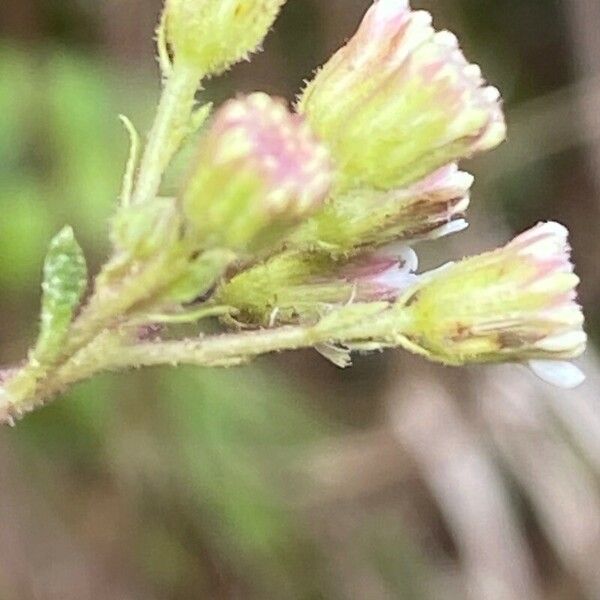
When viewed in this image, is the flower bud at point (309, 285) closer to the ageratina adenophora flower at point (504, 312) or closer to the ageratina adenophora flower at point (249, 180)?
the ageratina adenophora flower at point (504, 312)

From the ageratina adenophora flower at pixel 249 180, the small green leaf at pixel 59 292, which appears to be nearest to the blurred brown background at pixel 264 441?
the small green leaf at pixel 59 292

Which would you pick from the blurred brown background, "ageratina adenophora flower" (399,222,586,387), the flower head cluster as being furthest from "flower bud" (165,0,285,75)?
the blurred brown background

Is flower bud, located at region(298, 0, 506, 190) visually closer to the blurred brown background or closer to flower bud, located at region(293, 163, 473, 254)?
flower bud, located at region(293, 163, 473, 254)

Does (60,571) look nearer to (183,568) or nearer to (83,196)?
(183,568)

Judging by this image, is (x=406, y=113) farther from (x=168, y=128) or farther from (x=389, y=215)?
(x=168, y=128)

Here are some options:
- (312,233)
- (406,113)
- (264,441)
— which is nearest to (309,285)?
(312,233)

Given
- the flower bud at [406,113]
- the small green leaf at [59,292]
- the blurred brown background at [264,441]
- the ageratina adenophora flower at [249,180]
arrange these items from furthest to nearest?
the blurred brown background at [264,441]
the flower bud at [406,113]
the small green leaf at [59,292]
the ageratina adenophora flower at [249,180]

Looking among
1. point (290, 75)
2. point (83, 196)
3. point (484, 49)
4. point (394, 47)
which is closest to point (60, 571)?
point (83, 196)
